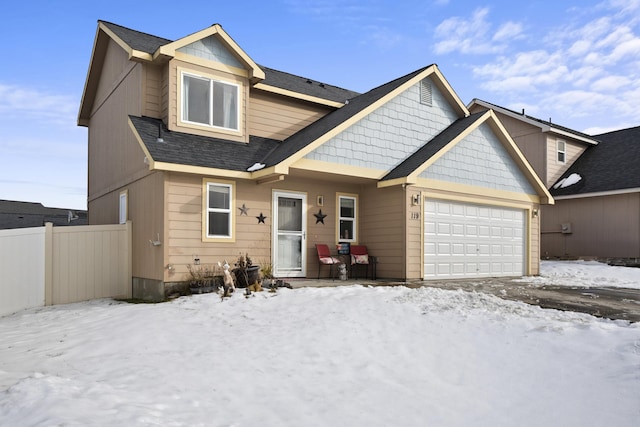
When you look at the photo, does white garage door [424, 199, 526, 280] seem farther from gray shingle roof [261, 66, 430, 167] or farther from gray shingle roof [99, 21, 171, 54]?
gray shingle roof [99, 21, 171, 54]

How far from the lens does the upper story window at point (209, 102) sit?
10.9 metres

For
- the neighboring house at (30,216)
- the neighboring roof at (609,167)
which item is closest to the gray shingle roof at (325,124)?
the neighboring roof at (609,167)

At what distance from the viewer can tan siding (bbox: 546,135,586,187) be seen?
20.3m

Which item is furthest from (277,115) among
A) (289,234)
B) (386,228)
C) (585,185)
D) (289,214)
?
(585,185)

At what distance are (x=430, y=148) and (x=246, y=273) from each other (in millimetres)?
6326

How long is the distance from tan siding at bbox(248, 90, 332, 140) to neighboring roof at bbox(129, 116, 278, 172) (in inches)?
43.3

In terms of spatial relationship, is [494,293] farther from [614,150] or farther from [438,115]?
[614,150]

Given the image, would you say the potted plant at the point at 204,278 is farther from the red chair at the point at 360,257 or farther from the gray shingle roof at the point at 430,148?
the gray shingle roof at the point at 430,148

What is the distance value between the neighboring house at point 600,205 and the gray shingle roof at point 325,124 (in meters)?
10.7

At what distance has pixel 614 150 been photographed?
20438 mm

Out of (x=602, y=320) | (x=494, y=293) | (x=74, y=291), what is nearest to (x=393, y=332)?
(x=602, y=320)

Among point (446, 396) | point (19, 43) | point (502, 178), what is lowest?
point (446, 396)

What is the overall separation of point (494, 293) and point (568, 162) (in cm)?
1519

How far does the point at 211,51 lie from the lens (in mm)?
11258
